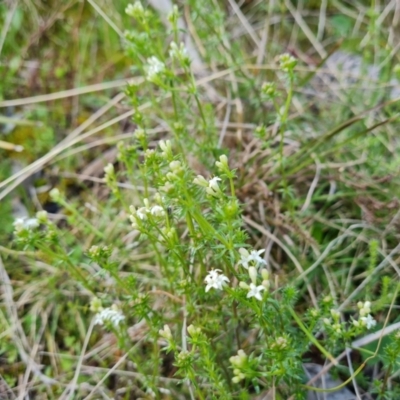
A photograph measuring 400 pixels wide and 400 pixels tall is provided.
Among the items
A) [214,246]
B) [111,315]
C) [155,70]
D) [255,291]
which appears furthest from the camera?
[155,70]

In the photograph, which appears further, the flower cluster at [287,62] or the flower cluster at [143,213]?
the flower cluster at [287,62]

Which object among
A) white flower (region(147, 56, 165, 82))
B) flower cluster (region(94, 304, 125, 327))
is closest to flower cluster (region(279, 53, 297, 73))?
white flower (region(147, 56, 165, 82))

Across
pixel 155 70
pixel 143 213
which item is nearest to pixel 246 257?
pixel 143 213

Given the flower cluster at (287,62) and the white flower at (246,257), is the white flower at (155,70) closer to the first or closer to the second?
the flower cluster at (287,62)

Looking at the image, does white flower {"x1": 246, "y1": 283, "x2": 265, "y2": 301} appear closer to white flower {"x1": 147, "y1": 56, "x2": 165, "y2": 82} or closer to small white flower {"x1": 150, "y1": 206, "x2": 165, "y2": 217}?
small white flower {"x1": 150, "y1": 206, "x2": 165, "y2": 217}

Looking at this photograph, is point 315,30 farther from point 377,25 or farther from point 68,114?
point 68,114

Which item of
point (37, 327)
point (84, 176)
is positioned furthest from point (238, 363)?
point (84, 176)

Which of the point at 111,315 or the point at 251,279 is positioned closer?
the point at 251,279

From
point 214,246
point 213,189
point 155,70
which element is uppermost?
point 155,70

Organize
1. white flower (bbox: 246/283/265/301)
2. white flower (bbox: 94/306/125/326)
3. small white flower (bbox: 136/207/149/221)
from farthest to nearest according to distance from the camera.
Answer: white flower (bbox: 94/306/125/326) < small white flower (bbox: 136/207/149/221) < white flower (bbox: 246/283/265/301)

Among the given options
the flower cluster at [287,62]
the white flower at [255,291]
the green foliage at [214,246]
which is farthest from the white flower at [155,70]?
the white flower at [255,291]

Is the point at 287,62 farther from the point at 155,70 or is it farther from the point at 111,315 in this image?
the point at 111,315
